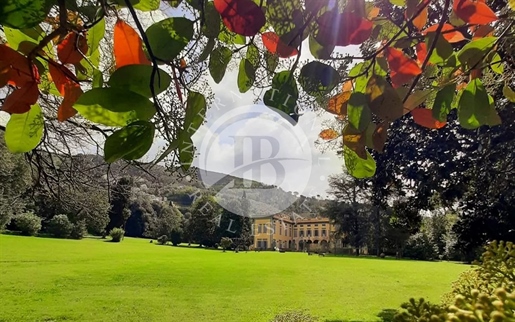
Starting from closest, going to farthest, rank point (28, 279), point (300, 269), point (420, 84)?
point (420, 84), point (28, 279), point (300, 269)

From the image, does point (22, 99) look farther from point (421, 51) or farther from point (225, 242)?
point (225, 242)

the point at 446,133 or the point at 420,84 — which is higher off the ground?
the point at 446,133

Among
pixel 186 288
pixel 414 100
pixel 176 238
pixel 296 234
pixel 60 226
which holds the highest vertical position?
pixel 296 234

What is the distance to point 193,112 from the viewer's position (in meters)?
0.26

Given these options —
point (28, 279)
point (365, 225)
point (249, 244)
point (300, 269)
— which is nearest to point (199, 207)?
point (249, 244)

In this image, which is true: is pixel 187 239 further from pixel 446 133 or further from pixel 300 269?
pixel 446 133

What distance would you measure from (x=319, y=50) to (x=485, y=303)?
0.23 metres

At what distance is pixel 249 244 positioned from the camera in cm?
2183

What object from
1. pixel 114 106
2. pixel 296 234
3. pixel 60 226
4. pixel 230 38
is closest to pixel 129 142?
pixel 114 106

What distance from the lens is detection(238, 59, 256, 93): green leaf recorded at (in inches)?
15.2

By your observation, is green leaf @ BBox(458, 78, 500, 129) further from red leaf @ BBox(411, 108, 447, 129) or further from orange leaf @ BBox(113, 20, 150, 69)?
orange leaf @ BBox(113, 20, 150, 69)

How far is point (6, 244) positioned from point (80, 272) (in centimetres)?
682

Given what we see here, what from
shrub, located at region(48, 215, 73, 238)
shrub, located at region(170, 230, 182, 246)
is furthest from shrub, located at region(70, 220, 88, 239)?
shrub, located at region(170, 230, 182, 246)

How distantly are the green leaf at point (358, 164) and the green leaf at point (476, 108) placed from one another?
3.7 inches
